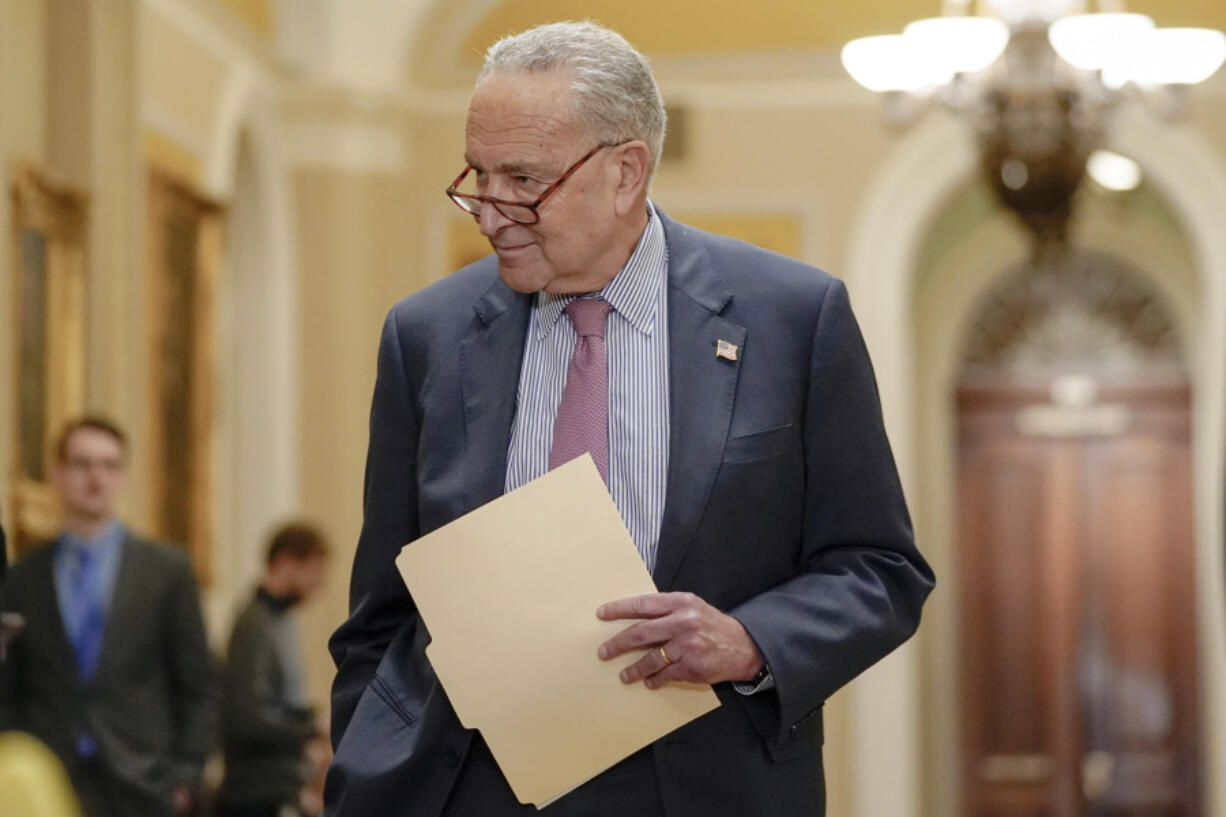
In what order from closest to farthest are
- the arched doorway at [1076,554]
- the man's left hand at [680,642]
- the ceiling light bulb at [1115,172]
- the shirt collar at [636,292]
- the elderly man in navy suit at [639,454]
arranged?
the man's left hand at [680,642] → the elderly man in navy suit at [639,454] → the shirt collar at [636,292] → the ceiling light bulb at [1115,172] → the arched doorway at [1076,554]

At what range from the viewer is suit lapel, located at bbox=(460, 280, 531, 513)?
2.23 m

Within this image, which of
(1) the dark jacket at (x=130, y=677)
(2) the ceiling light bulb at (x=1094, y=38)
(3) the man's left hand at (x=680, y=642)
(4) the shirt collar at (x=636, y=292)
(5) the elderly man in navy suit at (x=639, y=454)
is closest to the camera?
(3) the man's left hand at (x=680, y=642)

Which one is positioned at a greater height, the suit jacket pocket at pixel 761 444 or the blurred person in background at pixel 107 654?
the suit jacket pocket at pixel 761 444

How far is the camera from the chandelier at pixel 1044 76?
6824 millimetres

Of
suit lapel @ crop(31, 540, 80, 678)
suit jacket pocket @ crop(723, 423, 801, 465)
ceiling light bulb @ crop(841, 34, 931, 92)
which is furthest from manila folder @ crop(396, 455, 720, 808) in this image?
ceiling light bulb @ crop(841, 34, 931, 92)

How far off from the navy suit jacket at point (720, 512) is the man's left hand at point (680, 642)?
0.04 meters

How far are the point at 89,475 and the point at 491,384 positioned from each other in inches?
124

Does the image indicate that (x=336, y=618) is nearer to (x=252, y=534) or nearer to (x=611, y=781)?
(x=252, y=534)

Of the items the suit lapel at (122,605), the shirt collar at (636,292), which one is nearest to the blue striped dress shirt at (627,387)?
the shirt collar at (636,292)

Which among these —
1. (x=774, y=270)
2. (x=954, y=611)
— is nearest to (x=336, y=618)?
(x=954, y=611)

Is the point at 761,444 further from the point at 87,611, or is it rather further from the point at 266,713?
the point at 266,713

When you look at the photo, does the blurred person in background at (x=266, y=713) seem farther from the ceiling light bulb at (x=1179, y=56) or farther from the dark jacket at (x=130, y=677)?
the ceiling light bulb at (x=1179, y=56)

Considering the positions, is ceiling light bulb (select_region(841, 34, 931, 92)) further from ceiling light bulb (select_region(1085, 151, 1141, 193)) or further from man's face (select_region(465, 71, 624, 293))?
man's face (select_region(465, 71, 624, 293))

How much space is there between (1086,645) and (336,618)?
16.3ft
